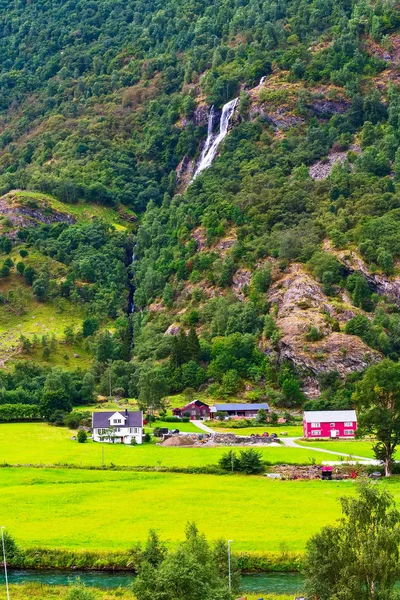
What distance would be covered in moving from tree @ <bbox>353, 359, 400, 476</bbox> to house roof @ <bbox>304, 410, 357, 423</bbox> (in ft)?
114

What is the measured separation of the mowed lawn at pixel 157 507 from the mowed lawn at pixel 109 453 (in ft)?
24.2

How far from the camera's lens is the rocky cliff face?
162 m

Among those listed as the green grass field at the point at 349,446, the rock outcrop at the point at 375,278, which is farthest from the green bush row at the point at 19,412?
the rock outcrop at the point at 375,278

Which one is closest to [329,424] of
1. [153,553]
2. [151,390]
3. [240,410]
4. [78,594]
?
[240,410]

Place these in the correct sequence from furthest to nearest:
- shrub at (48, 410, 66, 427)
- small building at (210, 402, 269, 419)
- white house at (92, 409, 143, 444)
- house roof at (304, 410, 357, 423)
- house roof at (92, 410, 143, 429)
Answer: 1. small building at (210, 402, 269, 419)
2. shrub at (48, 410, 66, 427)
3. house roof at (304, 410, 357, 423)
4. house roof at (92, 410, 143, 429)
5. white house at (92, 409, 143, 444)

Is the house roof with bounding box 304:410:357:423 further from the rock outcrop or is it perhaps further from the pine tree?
the rock outcrop

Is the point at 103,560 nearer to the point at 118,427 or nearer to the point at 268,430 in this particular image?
the point at 118,427

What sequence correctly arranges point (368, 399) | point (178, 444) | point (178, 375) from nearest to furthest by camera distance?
point (368, 399) → point (178, 444) → point (178, 375)

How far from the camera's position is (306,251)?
192 metres

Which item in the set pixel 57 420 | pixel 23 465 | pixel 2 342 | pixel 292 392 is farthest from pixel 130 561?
pixel 2 342

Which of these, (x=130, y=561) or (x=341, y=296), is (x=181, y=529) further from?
(x=341, y=296)

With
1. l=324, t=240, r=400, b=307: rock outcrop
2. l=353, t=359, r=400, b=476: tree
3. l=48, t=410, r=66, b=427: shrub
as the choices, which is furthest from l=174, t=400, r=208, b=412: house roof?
l=353, t=359, r=400, b=476: tree

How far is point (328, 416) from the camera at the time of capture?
128500 mm

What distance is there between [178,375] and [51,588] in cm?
11701
